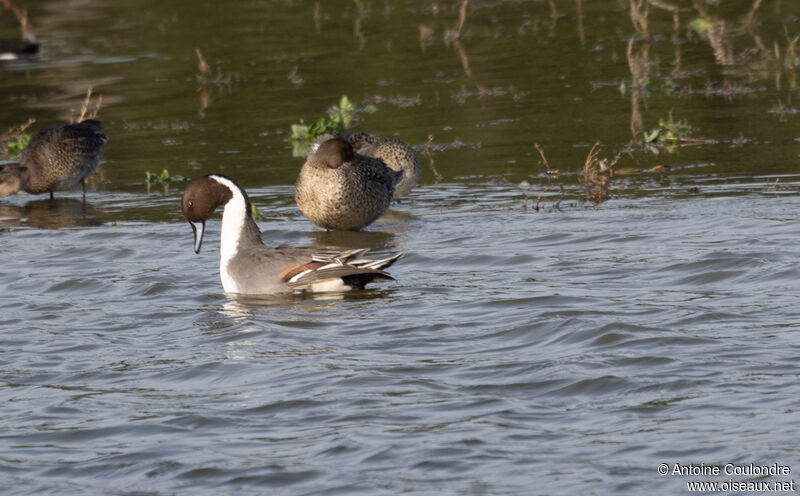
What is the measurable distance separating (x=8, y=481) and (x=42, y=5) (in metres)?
30.4

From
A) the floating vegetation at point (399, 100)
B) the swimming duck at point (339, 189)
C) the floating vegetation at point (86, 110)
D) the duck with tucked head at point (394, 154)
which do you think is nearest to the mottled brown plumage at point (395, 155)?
the duck with tucked head at point (394, 154)

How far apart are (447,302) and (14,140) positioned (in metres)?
10.8

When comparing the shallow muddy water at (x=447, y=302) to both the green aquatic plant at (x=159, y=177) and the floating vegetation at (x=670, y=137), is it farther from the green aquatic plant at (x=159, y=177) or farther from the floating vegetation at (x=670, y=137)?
the green aquatic plant at (x=159, y=177)

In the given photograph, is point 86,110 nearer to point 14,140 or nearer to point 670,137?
point 14,140

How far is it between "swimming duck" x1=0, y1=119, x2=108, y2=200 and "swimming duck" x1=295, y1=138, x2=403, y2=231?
3662 millimetres

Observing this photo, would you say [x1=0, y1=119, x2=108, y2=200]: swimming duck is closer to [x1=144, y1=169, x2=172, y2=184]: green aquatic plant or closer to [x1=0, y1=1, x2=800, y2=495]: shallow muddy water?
[x1=0, y1=1, x2=800, y2=495]: shallow muddy water

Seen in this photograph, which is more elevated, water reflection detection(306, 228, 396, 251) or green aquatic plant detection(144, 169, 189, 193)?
green aquatic plant detection(144, 169, 189, 193)

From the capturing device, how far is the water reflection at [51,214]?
45.4 ft

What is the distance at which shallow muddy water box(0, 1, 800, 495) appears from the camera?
6223 mm

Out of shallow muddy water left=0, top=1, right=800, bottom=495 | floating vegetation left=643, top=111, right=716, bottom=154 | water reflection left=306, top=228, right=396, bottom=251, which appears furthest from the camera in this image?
floating vegetation left=643, top=111, right=716, bottom=154

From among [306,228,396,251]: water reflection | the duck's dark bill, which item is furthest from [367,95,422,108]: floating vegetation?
the duck's dark bill

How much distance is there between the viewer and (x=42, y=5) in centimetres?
3469

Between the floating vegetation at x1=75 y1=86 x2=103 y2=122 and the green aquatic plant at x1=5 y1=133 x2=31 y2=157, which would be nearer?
the floating vegetation at x1=75 y1=86 x2=103 y2=122

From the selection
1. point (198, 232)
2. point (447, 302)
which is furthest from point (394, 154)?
point (447, 302)
